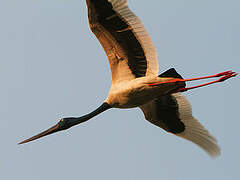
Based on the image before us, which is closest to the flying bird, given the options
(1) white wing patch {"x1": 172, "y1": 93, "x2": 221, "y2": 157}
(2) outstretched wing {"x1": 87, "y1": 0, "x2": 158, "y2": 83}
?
(2) outstretched wing {"x1": 87, "y1": 0, "x2": 158, "y2": 83}

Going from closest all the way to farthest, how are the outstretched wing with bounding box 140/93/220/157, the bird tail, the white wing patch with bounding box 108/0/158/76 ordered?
1. the white wing patch with bounding box 108/0/158/76
2. the bird tail
3. the outstretched wing with bounding box 140/93/220/157

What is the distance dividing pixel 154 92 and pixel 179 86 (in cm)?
58


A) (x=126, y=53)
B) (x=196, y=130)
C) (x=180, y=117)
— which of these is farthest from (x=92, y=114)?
(x=196, y=130)

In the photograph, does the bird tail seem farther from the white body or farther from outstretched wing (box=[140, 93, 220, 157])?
outstretched wing (box=[140, 93, 220, 157])

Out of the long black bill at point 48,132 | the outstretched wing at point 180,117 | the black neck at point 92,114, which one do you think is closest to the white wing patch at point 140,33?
the black neck at point 92,114

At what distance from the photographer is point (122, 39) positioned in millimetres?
10320

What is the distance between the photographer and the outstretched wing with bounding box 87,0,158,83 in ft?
32.1

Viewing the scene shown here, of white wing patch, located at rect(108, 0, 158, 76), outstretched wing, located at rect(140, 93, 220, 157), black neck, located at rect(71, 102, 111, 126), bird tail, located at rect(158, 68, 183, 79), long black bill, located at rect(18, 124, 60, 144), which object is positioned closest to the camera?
white wing patch, located at rect(108, 0, 158, 76)

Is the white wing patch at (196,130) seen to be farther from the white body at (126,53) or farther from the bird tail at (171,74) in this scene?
the bird tail at (171,74)

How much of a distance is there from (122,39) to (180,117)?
9.90ft

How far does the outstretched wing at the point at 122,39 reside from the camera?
977 cm

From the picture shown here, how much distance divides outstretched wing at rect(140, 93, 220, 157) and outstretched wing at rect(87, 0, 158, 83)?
160cm

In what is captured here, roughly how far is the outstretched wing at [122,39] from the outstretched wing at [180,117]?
160 centimetres

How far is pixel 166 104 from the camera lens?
12.1 m
